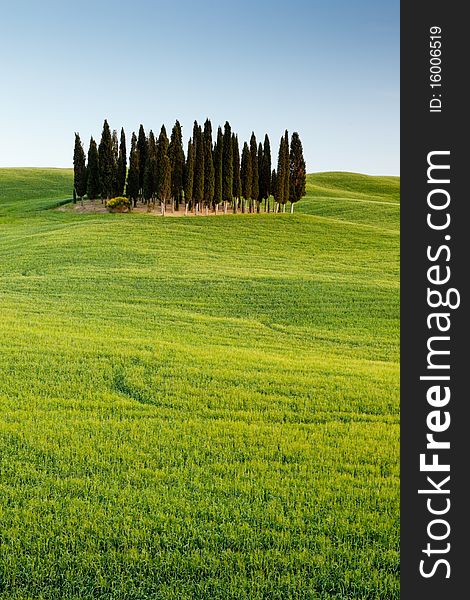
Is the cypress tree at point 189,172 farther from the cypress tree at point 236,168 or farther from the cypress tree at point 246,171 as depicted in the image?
the cypress tree at point 246,171

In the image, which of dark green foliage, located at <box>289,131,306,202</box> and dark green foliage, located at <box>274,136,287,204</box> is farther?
dark green foliage, located at <box>289,131,306,202</box>

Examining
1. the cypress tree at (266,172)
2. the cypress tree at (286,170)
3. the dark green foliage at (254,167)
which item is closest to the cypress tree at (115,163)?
the dark green foliage at (254,167)

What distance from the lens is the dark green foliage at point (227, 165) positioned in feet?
194

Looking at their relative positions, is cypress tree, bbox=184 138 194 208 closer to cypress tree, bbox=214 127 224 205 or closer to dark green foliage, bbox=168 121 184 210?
dark green foliage, bbox=168 121 184 210

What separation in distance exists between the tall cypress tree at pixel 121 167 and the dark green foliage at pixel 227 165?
1062 cm

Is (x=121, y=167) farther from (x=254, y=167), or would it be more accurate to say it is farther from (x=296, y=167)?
(x=296, y=167)

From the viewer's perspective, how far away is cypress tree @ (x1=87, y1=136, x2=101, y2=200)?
6475cm

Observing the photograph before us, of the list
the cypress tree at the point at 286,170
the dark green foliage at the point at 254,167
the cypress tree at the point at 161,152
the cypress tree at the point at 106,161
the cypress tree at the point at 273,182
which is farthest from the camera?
the cypress tree at the point at 106,161

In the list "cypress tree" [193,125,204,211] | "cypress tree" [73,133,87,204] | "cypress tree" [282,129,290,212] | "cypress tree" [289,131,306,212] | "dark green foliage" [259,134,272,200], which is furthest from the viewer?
"cypress tree" [73,133,87,204]

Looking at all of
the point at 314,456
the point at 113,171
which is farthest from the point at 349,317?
the point at 113,171

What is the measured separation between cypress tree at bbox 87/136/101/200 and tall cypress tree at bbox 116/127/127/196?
2.31 meters

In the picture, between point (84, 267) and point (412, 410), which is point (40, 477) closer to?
point (412, 410)

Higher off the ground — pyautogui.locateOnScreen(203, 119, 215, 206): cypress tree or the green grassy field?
pyautogui.locateOnScreen(203, 119, 215, 206): cypress tree

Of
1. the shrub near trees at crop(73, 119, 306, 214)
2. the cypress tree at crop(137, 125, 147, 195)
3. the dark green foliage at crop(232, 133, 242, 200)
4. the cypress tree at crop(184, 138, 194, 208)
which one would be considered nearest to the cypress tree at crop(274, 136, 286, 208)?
the shrub near trees at crop(73, 119, 306, 214)
